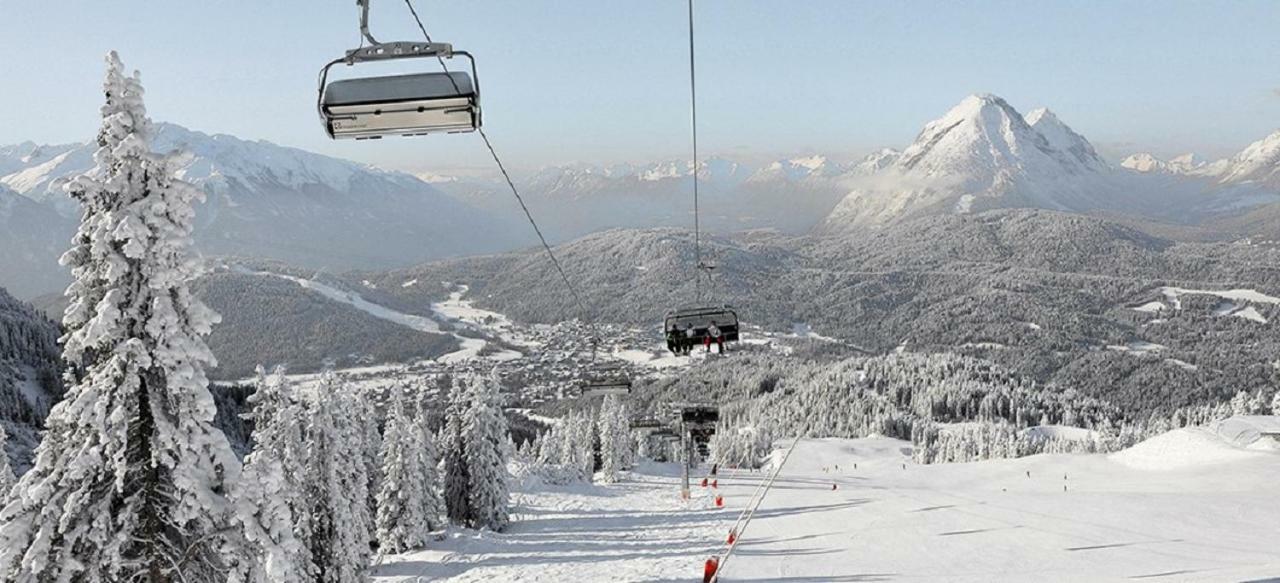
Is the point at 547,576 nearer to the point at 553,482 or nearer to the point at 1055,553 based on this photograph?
the point at 1055,553

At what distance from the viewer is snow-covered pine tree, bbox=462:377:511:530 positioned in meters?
48.7

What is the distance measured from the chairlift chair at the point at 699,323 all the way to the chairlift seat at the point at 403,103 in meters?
17.7

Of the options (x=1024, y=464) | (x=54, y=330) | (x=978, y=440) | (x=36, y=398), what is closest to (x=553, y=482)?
(x=1024, y=464)

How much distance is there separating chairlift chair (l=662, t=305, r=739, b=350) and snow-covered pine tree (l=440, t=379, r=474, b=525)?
90.3 feet

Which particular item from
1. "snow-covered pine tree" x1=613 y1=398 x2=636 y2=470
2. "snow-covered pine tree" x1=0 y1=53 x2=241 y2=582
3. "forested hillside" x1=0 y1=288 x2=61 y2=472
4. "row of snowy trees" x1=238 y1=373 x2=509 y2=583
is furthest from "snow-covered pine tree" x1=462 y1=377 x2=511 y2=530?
"forested hillside" x1=0 y1=288 x2=61 y2=472

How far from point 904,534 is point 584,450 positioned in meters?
55.2

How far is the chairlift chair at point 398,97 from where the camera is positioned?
6.92 meters

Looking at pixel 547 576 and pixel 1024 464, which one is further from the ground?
pixel 547 576

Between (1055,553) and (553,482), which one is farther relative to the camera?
(553,482)

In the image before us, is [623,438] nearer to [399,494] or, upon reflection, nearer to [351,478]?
[399,494]

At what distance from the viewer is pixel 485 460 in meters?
49.2

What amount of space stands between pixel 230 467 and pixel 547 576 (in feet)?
76.1

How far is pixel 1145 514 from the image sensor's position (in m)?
48.0

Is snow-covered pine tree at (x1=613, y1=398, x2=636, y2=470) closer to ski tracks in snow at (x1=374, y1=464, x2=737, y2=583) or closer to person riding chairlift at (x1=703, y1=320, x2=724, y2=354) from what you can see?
ski tracks in snow at (x1=374, y1=464, x2=737, y2=583)
